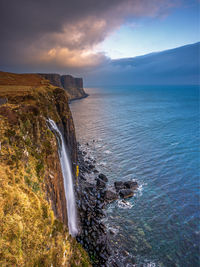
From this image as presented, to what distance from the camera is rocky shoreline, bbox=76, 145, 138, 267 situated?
1418 cm

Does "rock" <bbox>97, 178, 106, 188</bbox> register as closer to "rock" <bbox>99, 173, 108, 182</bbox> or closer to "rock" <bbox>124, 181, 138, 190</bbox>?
"rock" <bbox>99, 173, 108, 182</bbox>

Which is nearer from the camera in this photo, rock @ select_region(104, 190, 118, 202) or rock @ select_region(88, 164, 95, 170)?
rock @ select_region(104, 190, 118, 202)

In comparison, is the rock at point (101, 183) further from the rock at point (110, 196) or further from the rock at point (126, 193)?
the rock at point (126, 193)

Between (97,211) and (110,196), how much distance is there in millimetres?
3387

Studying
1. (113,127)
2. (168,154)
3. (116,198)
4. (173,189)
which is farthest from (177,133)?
Answer: (116,198)

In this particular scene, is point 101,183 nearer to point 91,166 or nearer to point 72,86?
point 91,166

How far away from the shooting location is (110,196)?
2202 centimetres

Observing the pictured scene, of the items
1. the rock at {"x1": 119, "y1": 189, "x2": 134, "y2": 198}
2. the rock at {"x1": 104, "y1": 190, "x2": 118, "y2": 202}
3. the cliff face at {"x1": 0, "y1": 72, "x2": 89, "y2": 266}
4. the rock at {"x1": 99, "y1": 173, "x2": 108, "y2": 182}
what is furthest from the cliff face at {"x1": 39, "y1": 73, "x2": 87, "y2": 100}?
the cliff face at {"x1": 0, "y1": 72, "x2": 89, "y2": 266}

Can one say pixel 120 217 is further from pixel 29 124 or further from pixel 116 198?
pixel 29 124

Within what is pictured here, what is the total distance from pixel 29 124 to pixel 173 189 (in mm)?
24840

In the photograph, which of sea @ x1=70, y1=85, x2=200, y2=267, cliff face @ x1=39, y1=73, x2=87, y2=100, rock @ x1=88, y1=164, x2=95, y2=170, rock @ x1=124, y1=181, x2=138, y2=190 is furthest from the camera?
cliff face @ x1=39, y1=73, x2=87, y2=100

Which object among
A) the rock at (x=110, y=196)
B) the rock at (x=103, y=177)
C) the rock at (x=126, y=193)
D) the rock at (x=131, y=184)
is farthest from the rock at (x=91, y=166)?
the rock at (x=126, y=193)

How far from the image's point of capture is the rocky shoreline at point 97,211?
46.5 ft

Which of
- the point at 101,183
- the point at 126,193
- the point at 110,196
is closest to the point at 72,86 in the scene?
the point at 101,183
